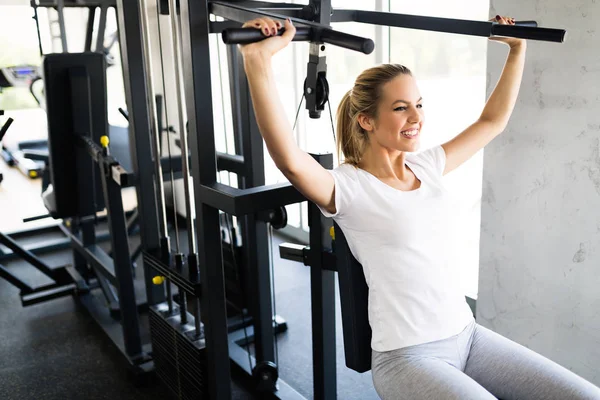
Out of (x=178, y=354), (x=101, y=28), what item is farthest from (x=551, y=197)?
(x=101, y=28)

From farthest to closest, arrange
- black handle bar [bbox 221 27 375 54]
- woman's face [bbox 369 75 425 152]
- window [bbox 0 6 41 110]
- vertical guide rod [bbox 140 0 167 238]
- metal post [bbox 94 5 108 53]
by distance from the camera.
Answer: window [bbox 0 6 41 110] < metal post [bbox 94 5 108 53] < vertical guide rod [bbox 140 0 167 238] < woman's face [bbox 369 75 425 152] < black handle bar [bbox 221 27 375 54]

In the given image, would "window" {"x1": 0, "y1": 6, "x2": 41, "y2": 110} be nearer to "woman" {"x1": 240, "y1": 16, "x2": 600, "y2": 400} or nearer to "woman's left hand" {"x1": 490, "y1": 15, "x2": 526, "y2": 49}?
"woman" {"x1": 240, "y1": 16, "x2": 600, "y2": 400}

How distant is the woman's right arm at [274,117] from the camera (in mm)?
1121

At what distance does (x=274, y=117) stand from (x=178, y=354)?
1.23m

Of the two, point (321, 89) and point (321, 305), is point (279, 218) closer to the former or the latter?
point (321, 305)

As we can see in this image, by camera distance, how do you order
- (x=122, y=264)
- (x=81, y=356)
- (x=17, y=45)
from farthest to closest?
1. (x=17, y=45)
2. (x=81, y=356)
3. (x=122, y=264)

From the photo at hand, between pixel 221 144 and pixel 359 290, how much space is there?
2987 mm

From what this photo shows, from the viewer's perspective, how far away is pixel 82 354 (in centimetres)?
275

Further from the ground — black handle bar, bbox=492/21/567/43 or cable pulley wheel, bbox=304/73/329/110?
black handle bar, bbox=492/21/567/43

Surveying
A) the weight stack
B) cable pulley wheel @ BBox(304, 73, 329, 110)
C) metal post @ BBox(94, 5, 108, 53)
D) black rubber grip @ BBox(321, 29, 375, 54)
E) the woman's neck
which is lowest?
the weight stack

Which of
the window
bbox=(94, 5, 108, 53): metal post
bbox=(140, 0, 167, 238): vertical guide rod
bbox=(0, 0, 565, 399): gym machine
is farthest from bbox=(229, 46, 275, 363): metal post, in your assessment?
the window

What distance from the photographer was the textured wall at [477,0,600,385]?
5.96 feet

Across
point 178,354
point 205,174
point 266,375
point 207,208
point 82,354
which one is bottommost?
point 82,354

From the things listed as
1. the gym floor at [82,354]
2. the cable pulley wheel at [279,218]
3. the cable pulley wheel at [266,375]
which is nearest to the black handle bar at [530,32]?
the cable pulley wheel at [279,218]
